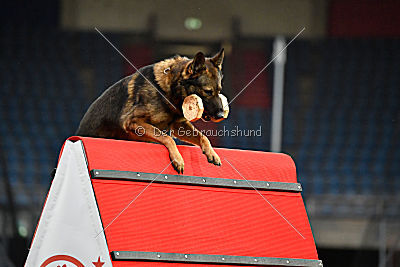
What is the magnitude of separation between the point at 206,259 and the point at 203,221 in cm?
14

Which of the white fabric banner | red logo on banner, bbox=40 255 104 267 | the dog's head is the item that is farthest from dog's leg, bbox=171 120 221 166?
red logo on banner, bbox=40 255 104 267

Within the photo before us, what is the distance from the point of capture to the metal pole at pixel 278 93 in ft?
16.7

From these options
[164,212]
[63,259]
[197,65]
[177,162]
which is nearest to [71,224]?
[63,259]

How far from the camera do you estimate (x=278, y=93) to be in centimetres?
548

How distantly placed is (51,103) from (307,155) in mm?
2273

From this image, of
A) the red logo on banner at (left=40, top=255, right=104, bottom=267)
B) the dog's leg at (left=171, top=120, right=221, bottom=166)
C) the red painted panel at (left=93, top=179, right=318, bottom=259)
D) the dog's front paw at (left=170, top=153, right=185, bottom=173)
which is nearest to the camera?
the red logo on banner at (left=40, top=255, right=104, bottom=267)

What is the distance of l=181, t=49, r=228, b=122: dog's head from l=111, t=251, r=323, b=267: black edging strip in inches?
20.3

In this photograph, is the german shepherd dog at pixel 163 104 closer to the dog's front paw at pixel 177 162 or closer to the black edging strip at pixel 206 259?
the dog's front paw at pixel 177 162

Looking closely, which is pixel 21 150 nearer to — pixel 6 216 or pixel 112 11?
pixel 6 216

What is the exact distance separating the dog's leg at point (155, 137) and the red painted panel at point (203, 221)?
94 mm

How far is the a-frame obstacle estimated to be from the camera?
1.89 metres

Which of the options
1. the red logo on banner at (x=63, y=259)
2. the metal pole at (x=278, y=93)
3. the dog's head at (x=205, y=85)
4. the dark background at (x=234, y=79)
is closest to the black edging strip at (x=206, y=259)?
the red logo on banner at (x=63, y=259)

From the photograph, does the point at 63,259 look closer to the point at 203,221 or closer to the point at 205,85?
the point at 203,221

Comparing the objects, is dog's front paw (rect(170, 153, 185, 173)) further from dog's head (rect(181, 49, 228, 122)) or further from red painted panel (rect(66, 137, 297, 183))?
dog's head (rect(181, 49, 228, 122))
